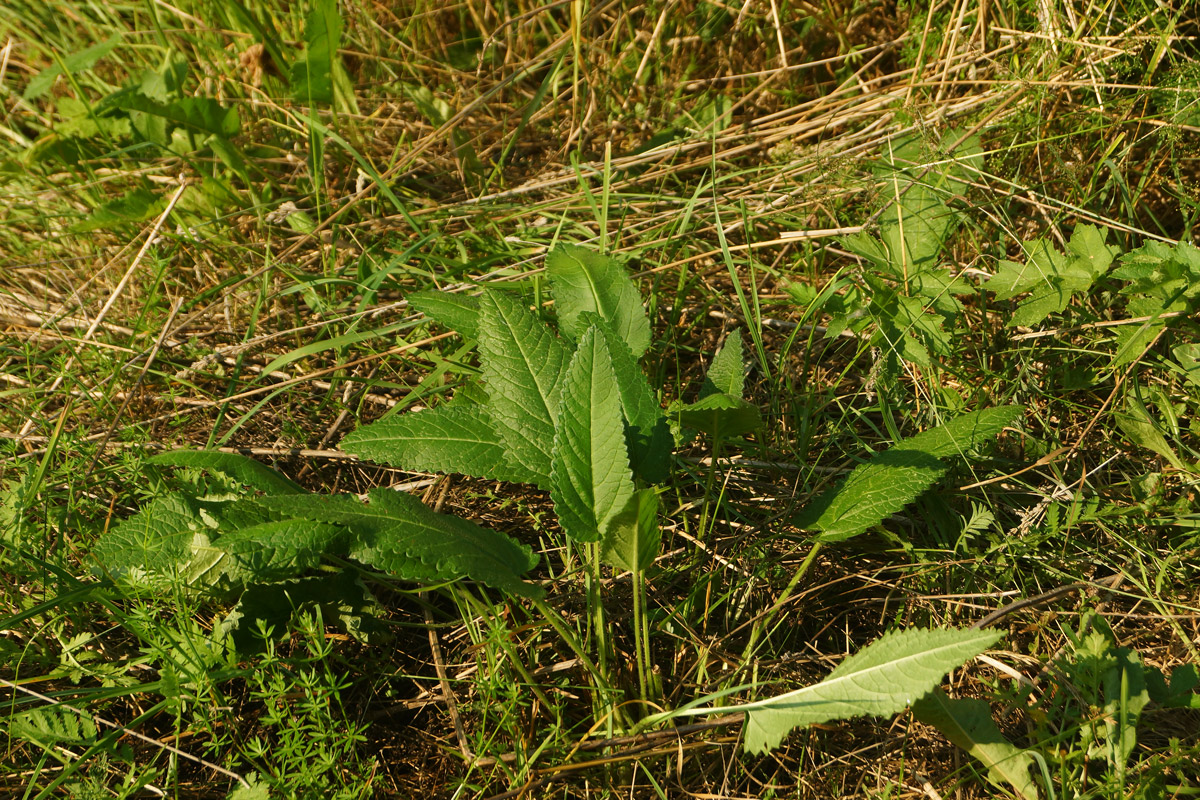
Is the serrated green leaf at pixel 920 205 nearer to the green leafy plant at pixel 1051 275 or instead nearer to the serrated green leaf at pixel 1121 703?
the green leafy plant at pixel 1051 275

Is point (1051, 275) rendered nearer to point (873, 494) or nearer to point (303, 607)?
point (873, 494)

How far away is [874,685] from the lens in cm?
127

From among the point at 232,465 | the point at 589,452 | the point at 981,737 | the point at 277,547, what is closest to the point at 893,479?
the point at 981,737

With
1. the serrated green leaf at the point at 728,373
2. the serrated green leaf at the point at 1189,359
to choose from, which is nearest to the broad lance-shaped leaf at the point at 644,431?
the serrated green leaf at the point at 728,373

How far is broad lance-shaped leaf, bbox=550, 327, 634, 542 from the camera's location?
133 cm

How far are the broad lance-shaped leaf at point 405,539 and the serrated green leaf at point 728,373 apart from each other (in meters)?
0.56

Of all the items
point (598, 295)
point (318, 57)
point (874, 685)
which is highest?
point (318, 57)

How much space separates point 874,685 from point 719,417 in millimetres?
547

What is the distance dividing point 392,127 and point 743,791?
96.6 inches

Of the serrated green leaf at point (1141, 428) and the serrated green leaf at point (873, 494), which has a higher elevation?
the serrated green leaf at point (873, 494)

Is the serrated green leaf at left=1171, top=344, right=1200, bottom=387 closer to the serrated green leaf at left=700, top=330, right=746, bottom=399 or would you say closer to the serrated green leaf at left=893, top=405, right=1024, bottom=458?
the serrated green leaf at left=893, top=405, right=1024, bottom=458

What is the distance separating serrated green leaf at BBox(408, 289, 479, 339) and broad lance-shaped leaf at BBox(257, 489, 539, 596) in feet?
1.64

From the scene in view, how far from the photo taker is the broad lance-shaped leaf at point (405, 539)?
1.27m

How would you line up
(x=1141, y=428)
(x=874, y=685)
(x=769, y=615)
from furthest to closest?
(x=1141, y=428) → (x=769, y=615) → (x=874, y=685)
